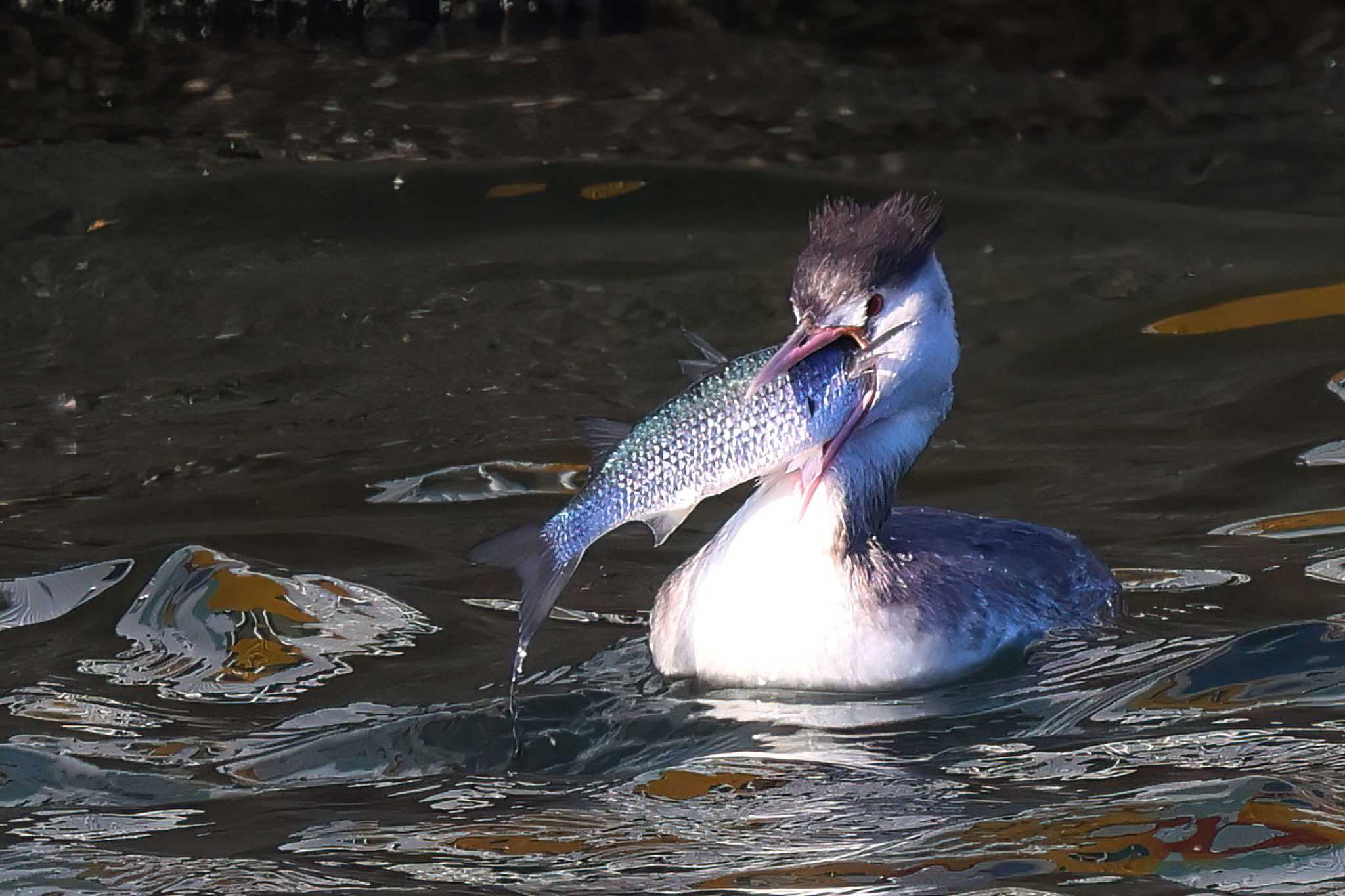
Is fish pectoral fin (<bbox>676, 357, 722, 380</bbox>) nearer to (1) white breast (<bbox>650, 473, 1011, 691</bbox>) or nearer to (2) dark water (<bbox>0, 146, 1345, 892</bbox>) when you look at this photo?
(1) white breast (<bbox>650, 473, 1011, 691</bbox>)

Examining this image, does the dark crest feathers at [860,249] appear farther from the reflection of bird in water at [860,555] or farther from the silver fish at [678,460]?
the silver fish at [678,460]

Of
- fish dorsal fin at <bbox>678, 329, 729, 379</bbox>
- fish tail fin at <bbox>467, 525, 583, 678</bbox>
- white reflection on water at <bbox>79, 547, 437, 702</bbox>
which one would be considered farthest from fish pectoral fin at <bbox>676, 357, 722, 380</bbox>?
white reflection on water at <bbox>79, 547, 437, 702</bbox>

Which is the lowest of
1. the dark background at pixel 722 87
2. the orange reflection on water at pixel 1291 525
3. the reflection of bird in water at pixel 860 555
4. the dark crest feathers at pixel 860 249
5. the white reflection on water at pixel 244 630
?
the white reflection on water at pixel 244 630

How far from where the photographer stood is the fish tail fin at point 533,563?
16.8 feet

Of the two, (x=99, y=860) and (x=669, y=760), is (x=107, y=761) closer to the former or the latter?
(x=99, y=860)

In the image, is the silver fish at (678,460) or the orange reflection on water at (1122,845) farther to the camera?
the silver fish at (678,460)

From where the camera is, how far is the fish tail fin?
5.11m

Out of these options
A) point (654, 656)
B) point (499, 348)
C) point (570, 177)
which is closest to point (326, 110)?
point (570, 177)

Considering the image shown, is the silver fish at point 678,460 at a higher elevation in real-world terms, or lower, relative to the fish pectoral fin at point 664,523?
higher

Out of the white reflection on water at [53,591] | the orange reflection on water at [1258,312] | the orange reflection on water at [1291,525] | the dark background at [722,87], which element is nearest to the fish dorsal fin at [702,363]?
the white reflection on water at [53,591]

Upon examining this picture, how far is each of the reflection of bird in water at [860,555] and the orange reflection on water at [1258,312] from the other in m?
3.60

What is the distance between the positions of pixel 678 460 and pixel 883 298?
75 cm

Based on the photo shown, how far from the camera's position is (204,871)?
4.32 metres

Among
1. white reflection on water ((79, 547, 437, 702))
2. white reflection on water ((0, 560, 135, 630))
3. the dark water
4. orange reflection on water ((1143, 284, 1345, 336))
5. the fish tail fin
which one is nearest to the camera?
the dark water
